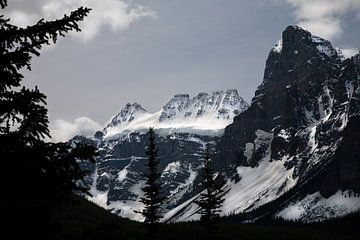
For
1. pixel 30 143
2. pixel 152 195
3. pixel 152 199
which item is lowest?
pixel 30 143

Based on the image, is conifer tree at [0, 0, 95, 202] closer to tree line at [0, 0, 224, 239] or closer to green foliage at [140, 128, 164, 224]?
tree line at [0, 0, 224, 239]

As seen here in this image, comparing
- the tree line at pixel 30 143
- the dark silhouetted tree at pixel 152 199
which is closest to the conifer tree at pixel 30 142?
the tree line at pixel 30 143

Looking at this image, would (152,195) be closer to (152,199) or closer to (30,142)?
(152,199)

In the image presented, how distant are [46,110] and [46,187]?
164 cm

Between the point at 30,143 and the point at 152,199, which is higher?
the point at 152,199

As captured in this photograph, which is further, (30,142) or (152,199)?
(152,199)

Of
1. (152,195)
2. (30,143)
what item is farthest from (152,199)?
(30,143)

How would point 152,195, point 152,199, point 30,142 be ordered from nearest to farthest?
point 30,142 → point 152,195 → point 152,199

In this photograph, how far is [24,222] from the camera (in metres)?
11.2

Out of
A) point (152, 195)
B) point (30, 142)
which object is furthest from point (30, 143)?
point (152, 195)

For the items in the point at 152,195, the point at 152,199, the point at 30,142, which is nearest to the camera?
the point at 30,142

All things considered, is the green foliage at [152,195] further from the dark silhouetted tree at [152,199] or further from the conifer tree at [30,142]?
the conifer tree at [30,142]

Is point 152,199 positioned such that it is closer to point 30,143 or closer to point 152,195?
point 152,195

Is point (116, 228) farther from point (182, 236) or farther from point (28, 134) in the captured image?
point (182, 236)
